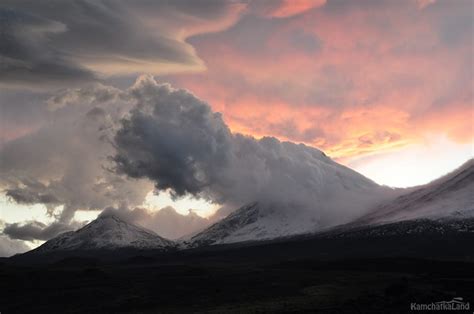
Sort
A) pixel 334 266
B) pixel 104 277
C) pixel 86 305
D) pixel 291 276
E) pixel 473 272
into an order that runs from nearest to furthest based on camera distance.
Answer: pixel 86 305 → pixel 473 272 → pixel 291 276 → pixel 104 277 → pixel 334 266

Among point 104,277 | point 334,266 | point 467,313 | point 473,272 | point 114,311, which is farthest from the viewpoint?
point 334,266

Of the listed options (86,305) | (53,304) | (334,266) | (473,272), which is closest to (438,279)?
(473,272)

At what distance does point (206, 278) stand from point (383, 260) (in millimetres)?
57809

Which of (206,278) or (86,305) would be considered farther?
(206,278)

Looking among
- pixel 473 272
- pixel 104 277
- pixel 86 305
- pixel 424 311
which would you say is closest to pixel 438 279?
pixel 473 272

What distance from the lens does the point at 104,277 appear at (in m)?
156

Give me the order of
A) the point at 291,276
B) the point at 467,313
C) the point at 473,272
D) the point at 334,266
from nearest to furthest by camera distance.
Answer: the point at 467,313 → the point at 473,272 → the point at 291,276 → the point at 334,266

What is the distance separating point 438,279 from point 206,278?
2290 inches

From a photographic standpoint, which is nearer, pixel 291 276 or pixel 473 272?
pixel 473 272

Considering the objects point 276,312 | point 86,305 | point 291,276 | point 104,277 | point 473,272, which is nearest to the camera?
point 276,312

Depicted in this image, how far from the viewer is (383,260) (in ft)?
564

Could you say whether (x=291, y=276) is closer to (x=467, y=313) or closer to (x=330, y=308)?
(x=330, y=308)

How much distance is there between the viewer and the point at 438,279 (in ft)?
373

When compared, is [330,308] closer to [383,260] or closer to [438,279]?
[438,279]
